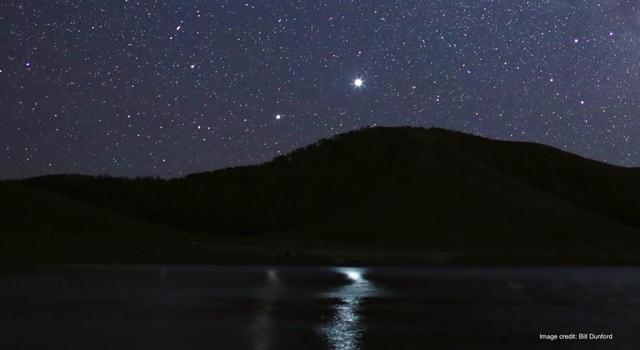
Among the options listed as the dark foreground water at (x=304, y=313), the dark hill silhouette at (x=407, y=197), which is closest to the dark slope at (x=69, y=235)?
the dark hill silhouette at (x=407, y=197)

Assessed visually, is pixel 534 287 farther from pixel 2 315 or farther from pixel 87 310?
pixel 2 315

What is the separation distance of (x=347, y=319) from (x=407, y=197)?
247 feet

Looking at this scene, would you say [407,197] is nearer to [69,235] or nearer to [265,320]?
[69,235]

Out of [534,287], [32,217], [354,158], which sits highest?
[354,158]

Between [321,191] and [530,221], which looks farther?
[321,191]

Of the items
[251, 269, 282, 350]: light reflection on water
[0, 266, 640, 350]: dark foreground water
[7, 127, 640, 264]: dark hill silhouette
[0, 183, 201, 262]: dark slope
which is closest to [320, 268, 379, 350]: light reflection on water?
[0, 266, 640, 350]: dark foreground water

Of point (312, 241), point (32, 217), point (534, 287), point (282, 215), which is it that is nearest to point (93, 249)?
point (32, 217)

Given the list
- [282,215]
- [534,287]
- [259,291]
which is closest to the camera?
[259,291]

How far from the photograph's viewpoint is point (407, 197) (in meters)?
94.3

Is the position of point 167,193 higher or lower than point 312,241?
higher

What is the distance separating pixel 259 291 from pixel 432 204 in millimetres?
64399

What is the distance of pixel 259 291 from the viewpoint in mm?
28297

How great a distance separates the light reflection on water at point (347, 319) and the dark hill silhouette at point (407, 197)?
→ 40.9 metres

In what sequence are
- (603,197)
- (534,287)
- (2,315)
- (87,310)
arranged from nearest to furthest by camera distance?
(2,315) < (87,310) < (534,287) < (603,197)
